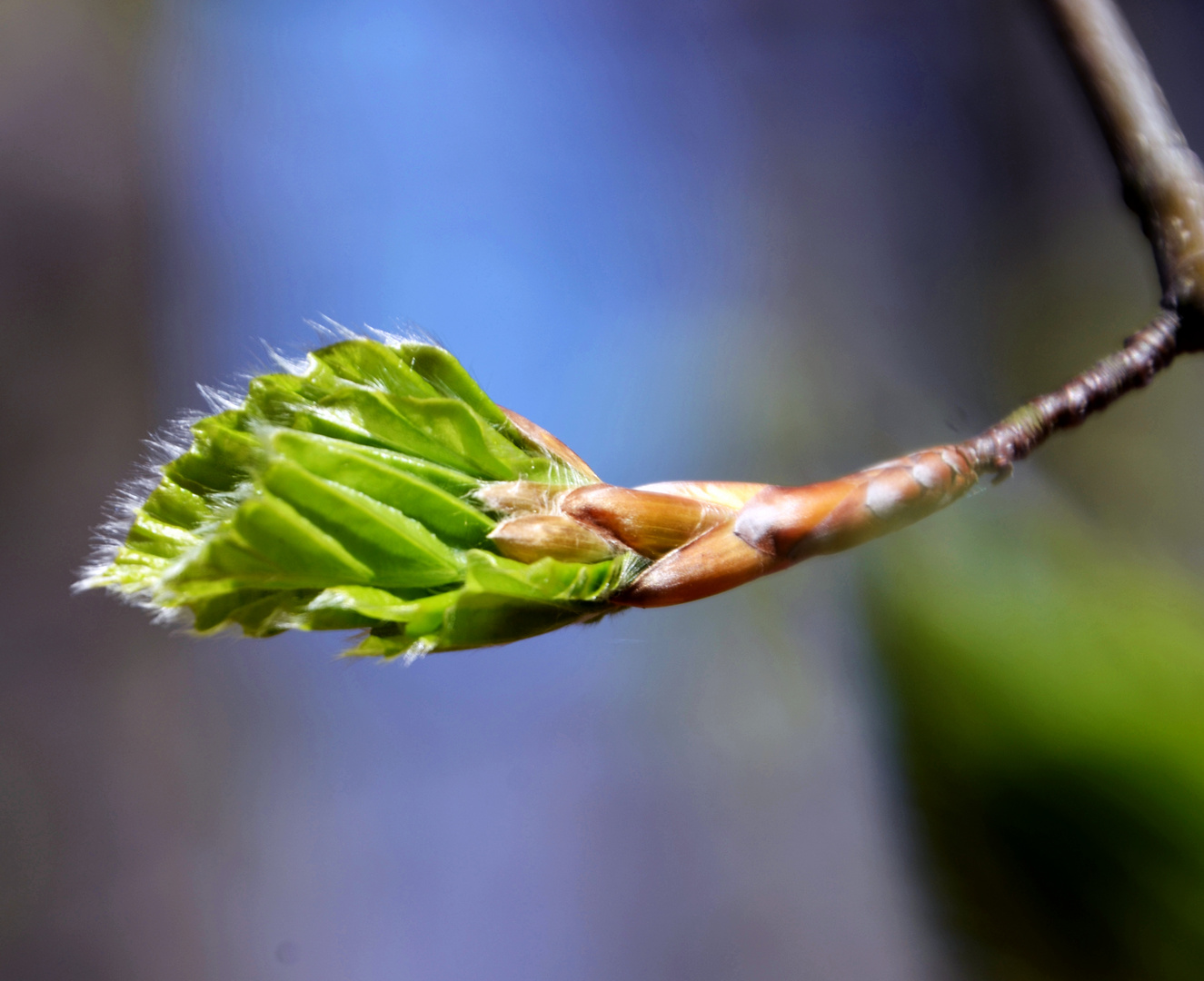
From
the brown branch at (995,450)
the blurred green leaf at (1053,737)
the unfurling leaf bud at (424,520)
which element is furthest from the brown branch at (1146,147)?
the blurred green leaf at (1053,737)

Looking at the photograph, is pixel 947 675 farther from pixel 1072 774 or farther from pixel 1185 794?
pixel 1185 794

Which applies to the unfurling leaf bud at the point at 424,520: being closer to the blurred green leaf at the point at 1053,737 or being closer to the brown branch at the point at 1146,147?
the brown branch at the point at 1146,147

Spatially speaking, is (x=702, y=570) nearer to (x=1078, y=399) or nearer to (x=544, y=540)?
(x=544, y=540)

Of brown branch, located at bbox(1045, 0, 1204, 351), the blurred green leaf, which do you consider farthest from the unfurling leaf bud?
the blurred green leaf

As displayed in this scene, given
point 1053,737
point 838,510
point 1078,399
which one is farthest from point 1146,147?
point 1053,737

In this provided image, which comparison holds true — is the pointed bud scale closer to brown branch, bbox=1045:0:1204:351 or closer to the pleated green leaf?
the pleated green leaf
